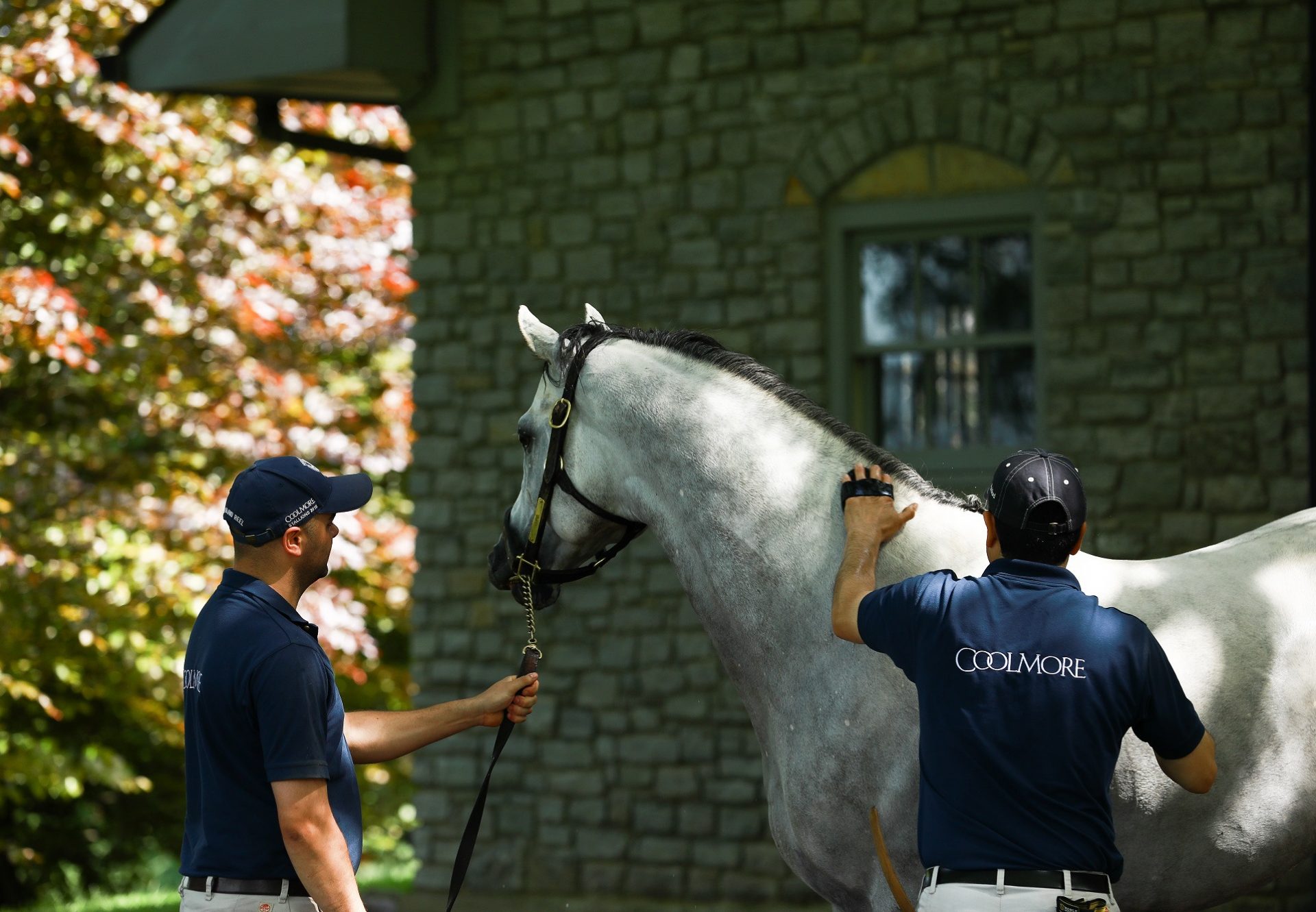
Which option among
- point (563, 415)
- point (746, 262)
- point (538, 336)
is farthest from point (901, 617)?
point (746, 262)

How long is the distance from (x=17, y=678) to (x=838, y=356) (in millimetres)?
5324

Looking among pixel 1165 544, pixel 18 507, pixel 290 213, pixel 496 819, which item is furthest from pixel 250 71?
pixel 1165 544

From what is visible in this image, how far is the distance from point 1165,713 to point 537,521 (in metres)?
1.65

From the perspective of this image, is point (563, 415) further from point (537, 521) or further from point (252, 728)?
point (252, 728)

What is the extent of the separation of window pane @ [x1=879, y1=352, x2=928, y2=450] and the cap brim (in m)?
4.91

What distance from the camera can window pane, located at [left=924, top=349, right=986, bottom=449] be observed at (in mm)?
7602

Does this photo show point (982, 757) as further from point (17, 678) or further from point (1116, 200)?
point (17, 678)

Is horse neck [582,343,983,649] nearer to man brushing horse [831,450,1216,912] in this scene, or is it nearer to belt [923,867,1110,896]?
man brushing horse [831,450,1216,912]

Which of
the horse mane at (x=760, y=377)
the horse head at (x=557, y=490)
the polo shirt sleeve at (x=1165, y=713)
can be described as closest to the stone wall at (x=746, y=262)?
the horse mane at (x=760, y=377)

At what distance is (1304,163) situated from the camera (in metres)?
6.82

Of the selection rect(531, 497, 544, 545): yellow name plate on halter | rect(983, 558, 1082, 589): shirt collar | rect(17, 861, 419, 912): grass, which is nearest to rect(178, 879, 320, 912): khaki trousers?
rect(531, 497, 544, 545): yellow name plate on halter

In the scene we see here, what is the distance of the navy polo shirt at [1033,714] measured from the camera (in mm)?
2414

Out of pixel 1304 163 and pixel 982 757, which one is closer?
pixel 982 757

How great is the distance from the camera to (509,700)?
343 cm
